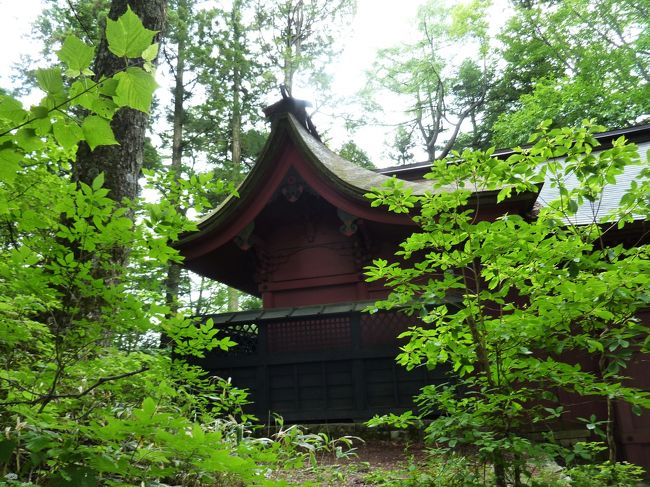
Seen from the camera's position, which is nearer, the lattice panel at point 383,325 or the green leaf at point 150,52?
the green leaf at point 150,52

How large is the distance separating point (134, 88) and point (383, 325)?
4.90 m

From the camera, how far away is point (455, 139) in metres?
22.5

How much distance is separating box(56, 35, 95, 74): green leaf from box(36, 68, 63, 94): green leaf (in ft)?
0.16

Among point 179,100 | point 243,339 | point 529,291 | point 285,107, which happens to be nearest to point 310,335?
point 243,339

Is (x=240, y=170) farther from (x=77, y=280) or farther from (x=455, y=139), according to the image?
(x=77, y=280)

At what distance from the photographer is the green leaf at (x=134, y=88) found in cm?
96

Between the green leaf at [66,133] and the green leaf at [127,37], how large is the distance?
0.25m

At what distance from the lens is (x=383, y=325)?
554 cm

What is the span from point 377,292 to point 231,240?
7.10 ft

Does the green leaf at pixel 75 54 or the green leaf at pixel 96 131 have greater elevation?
the green leaf at pixel 75 54

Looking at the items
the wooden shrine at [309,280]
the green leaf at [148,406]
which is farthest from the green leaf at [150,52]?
the wooden shrine at [309,280]

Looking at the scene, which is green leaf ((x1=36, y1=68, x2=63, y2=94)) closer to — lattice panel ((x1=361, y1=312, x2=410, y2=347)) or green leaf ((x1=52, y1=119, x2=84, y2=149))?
green leaf ((x1=52, y1=119, x2=84, y2=149))

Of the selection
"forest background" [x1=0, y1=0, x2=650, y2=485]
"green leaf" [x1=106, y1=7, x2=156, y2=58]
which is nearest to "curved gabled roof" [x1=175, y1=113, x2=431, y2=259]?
"forest background" [x1=0, y1=0, x2=650, y2=485]

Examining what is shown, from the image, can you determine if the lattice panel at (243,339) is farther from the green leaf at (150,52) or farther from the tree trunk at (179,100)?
the tree trunk at (179,100)
